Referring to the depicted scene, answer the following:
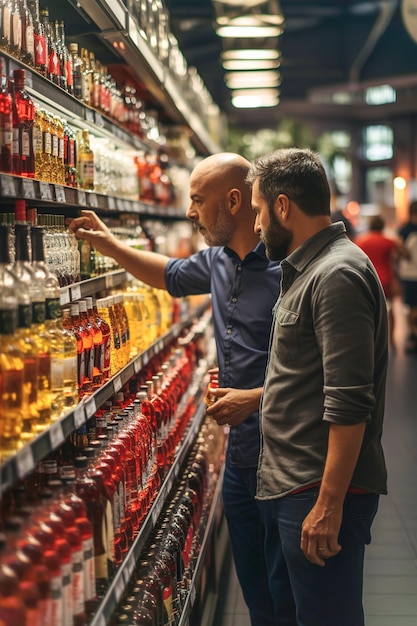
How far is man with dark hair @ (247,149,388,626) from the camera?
7.50 ft

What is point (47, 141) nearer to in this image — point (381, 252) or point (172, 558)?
point (172, 558)

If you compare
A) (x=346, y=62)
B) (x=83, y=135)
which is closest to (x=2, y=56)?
(x=83, y=135)

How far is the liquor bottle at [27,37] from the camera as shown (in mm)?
2533

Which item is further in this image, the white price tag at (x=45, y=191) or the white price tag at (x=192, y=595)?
the white price tag at (x=192, y=595)

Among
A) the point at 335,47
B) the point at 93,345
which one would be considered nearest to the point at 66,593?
the point at 93,345

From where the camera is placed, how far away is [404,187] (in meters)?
23.2

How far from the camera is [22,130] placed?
7.61ft

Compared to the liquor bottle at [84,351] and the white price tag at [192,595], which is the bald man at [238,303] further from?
the liquor bottle at [84,351]

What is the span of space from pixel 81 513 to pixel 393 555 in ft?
10.2

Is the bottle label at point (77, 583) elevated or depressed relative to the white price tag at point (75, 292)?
depressed

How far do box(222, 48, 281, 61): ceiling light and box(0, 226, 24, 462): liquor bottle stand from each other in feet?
26.1

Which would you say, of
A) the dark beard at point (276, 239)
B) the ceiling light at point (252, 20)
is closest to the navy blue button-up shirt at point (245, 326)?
the dark beard at point (276, 239)

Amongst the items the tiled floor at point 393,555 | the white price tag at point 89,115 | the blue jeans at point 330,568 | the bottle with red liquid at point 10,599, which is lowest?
the tiled floor at point 393,555

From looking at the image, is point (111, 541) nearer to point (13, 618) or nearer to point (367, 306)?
point (13, 618)
